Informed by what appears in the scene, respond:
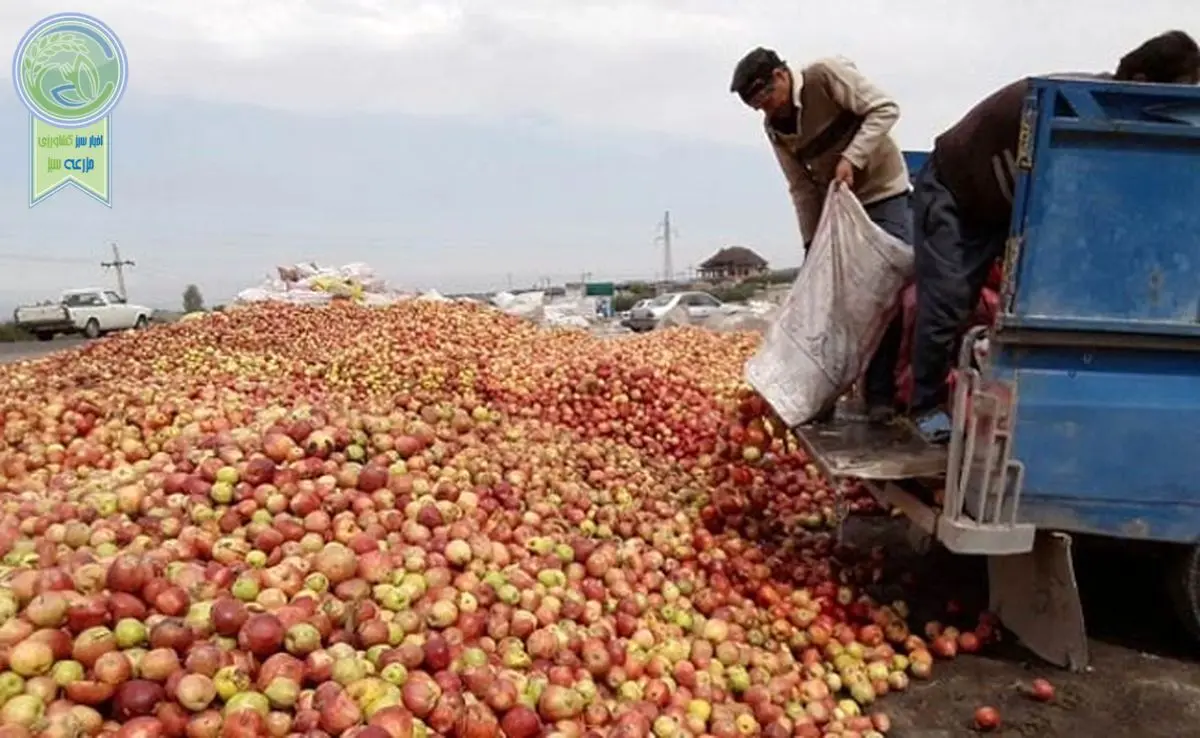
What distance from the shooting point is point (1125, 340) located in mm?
3385

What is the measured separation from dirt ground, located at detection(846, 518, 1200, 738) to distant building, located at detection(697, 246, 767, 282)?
65.6 m

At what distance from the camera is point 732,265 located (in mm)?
71438

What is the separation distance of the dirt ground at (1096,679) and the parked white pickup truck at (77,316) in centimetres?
3174

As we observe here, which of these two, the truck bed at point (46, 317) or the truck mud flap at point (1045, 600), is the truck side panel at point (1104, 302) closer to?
the truck mud flap at point (1045, 600)

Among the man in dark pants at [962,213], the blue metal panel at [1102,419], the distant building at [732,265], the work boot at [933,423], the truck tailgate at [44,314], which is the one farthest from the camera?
the distant building at [732,265]

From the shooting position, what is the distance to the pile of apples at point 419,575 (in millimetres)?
2611

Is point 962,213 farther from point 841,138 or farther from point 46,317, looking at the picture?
point 46,317

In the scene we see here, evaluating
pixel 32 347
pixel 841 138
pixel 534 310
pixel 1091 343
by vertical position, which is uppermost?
pixel 841 138

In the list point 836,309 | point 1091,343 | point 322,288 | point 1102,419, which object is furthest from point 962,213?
point 322,288

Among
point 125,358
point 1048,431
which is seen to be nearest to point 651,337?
point 125,358

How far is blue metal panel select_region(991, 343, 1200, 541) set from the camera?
11.1 feet

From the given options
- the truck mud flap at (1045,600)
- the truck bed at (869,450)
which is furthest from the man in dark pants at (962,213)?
the truck mud flap at (1045,600)

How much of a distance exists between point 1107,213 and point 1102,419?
778 mm

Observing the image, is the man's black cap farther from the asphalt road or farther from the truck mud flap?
the asphalt road
